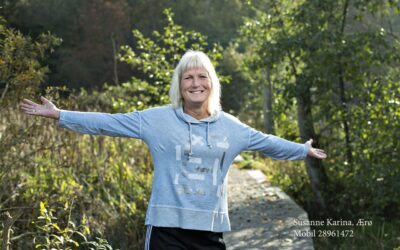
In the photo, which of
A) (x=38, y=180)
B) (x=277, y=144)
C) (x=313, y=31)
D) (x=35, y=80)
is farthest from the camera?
(x=313, y=31)

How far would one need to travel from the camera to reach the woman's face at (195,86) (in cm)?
341

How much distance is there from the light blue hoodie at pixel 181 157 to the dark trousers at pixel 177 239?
5cm

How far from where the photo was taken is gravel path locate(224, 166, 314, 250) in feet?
20.9

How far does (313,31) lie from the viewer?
27.5ft

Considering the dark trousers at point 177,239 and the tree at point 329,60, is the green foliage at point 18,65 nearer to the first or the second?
the dark trousers at point 177,239

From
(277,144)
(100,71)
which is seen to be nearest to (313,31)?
(277,144)

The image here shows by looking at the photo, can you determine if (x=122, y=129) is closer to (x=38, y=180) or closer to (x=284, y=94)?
(x=38, y=180)

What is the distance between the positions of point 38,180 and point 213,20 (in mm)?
21541

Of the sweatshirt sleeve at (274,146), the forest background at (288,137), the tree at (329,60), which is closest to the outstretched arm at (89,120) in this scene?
the sweatshirt sleeve at (274,146)

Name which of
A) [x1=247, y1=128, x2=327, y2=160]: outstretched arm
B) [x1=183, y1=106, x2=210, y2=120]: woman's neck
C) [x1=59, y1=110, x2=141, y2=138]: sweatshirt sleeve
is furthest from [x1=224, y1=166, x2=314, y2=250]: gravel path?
[x1=59, y1=110, x2=141, y2=138]: sweatshirt sleeve

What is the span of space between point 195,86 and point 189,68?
4.0 inches

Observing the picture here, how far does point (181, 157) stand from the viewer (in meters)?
3.28

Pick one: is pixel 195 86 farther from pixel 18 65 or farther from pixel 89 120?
pixel 18 65

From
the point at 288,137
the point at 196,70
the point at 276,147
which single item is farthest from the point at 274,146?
the point at 288,137
